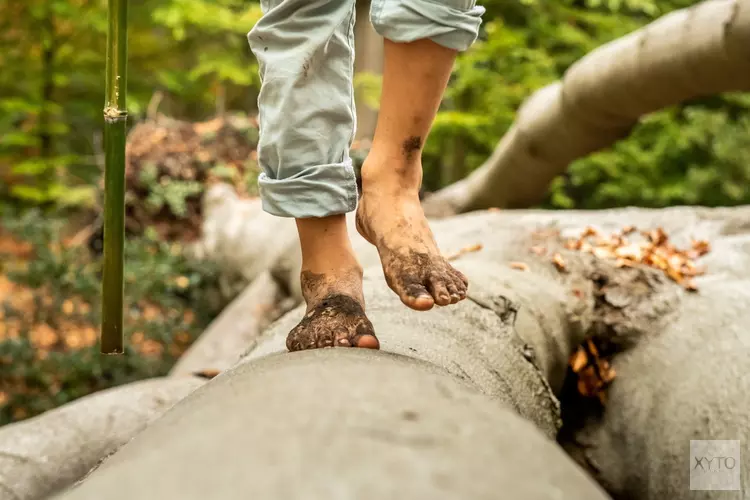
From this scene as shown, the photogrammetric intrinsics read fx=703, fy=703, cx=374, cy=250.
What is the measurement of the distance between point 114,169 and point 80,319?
330 cm

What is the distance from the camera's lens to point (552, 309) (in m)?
2.38

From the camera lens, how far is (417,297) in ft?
4.59

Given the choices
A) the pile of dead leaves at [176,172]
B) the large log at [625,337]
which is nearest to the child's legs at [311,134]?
the large log at [625,337]

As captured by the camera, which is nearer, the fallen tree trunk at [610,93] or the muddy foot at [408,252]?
the muddy foot at [408,252]

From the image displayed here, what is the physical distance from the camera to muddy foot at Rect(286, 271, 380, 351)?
4.53 ft

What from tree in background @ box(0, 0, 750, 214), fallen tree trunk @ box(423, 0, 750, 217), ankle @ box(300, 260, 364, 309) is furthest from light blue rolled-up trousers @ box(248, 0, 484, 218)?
tree in background @ box(0, 0, 750, 214)

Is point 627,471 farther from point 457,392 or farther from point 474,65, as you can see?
point 474,65

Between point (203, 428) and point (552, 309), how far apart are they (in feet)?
5.58

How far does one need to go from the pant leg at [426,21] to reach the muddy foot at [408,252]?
0.35m

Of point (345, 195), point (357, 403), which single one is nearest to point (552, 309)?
point (345, 195)

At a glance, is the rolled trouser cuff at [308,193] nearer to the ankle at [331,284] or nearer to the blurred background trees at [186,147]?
the ankle at [331,284]

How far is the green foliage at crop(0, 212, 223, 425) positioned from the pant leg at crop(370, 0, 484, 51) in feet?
11.7

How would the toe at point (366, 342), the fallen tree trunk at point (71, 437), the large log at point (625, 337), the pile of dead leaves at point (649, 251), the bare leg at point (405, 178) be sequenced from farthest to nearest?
the pile of dead leaves at point (649, 251) < the fallen tree trunk at point (71, 437) < the large log at point (625, 337) < the bare leg at point (405, 178) < the toe at point (366, 342)

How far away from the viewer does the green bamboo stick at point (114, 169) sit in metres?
1.66
